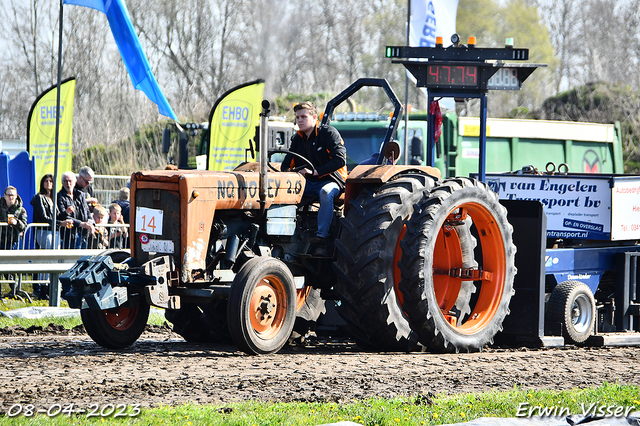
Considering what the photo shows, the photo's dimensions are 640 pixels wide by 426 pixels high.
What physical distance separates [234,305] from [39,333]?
3155mm

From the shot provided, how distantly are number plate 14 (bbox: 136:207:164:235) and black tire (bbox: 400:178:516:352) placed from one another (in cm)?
204

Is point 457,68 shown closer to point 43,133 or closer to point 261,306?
point 261,306

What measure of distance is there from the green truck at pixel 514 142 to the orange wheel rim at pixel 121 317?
9.79 metres

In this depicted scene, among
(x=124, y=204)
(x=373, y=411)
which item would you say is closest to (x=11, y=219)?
(x=124, y=204)

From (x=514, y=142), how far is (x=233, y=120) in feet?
25.2

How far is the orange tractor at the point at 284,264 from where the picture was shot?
6902 mm

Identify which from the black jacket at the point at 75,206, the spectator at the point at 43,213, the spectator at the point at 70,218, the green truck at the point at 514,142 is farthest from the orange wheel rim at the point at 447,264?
the green truck at the point at 514,142

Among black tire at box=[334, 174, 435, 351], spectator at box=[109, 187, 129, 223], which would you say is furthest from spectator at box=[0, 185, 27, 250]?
black tire at box=[334, 174, 435, 351]

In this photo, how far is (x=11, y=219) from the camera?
1201cm

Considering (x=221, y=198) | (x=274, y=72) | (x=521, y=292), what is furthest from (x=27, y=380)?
(x=274, y=72)

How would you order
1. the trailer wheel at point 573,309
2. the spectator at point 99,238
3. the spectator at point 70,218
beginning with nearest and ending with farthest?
the trailer wheel at point 573,309 → the spectator at point 70,218 → the spectator at point 99,238

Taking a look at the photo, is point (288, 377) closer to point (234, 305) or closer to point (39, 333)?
point (234, 305)

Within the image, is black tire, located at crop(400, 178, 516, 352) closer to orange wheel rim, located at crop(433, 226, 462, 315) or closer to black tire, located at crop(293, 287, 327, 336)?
orange wheel rim, located at crop(433, 226, 462, 315)

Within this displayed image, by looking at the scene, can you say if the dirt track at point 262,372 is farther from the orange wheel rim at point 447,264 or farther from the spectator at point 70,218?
the spectator at point 70,218
